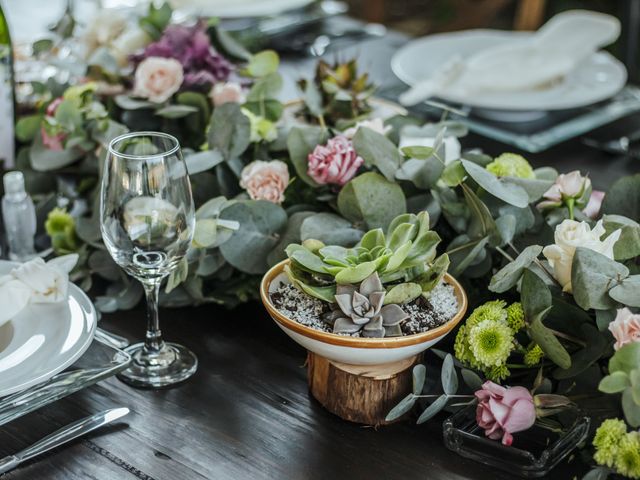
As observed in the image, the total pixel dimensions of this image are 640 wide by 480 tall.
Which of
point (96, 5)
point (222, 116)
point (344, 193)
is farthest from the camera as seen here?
point (96, 5)

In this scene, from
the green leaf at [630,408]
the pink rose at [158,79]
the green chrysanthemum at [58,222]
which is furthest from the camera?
the pink rose at [158,79]

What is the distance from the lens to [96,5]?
1953mm

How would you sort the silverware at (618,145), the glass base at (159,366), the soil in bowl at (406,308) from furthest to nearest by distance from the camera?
the silverware at (618,145), the glass base at (159,366), the soil in bowl at (406,308)

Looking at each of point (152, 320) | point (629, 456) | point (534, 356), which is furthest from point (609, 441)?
point (152, 320)

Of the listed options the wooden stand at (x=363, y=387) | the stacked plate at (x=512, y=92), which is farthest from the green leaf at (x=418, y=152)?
the stacked plate at (x=512, y=92)

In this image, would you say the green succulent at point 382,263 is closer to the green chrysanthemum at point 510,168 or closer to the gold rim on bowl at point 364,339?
the gold rim on bowl at point 364,339

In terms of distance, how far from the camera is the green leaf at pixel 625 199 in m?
0.91

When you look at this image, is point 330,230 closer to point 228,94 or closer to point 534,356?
point 534,356

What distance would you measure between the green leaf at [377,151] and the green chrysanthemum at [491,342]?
214 millimetres

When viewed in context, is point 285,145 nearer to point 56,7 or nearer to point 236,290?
point 236,290

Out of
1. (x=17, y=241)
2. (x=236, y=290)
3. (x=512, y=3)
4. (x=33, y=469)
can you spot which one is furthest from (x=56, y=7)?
(x=512, y=3)

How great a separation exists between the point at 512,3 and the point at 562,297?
3298 mm

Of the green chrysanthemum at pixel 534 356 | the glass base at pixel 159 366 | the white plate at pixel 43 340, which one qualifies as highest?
the green chrysanthemum at pixel 534 356

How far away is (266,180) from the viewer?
997 mm
